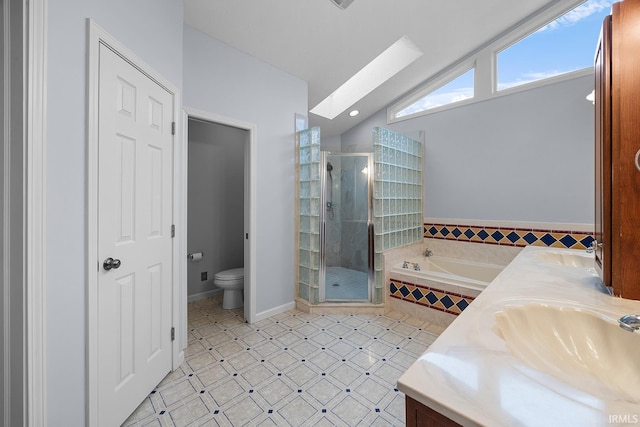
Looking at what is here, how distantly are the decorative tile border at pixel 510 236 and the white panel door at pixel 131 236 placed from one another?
318cm

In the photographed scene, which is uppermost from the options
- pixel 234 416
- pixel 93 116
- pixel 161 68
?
pixel 161 68

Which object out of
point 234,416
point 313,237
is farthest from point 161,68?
point 234,416

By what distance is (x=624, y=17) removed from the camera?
80cm

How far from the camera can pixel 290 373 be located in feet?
6.00

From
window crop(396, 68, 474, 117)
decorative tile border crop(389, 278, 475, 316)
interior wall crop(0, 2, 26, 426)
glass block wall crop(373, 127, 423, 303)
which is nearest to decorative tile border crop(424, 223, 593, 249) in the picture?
glass block wall crop(373, 127, 423, 303)

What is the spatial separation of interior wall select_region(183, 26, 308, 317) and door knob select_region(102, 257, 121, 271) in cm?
130

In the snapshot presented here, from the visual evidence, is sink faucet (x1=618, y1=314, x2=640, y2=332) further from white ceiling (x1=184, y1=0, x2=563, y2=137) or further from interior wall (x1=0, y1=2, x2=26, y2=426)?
white ceiling (x1=184, y1=0, x2=563, y2=137)

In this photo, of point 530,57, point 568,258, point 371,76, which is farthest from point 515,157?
point 371,76

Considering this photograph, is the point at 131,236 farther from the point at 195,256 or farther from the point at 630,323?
the point at 630,323

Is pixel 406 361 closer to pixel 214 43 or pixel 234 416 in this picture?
pixel 234 416

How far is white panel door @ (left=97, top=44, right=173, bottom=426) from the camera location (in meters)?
1.26

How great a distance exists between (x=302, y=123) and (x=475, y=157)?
2.18 metres

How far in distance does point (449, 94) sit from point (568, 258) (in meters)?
2.60

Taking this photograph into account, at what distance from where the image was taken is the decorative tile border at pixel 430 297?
97.4 inches
